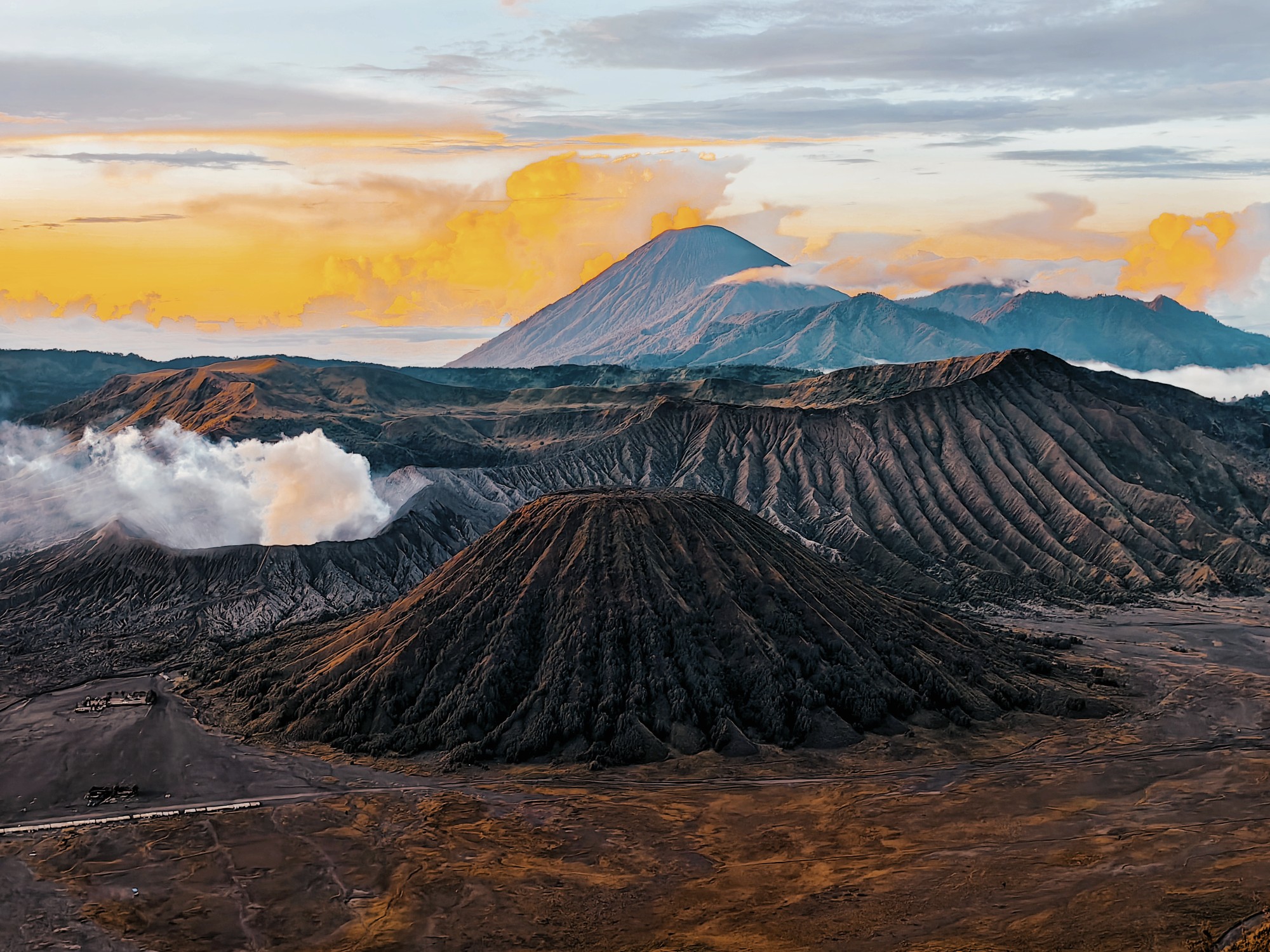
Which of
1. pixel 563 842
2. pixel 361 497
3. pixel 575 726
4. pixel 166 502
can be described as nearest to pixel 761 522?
pixel 575 726

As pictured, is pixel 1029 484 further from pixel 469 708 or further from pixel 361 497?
pixel 469 708

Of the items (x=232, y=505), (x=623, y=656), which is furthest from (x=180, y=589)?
(x=623, y=656)

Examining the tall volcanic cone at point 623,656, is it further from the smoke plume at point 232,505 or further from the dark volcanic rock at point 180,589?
the smoke plume at point 232,505

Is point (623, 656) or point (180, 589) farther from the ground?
point (623, 656)

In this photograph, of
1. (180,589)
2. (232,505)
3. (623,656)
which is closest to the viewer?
(623,656)

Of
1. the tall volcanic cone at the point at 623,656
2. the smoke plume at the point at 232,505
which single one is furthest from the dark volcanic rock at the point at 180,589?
the tall volcanic cone at the point at 623,656

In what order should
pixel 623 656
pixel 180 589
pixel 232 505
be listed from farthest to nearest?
pixel 232 505
pixel 180 589
pixel 623 656

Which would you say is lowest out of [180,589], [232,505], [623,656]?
[180,589]

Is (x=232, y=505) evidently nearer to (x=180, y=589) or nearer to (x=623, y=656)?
(x=180, y=589)
